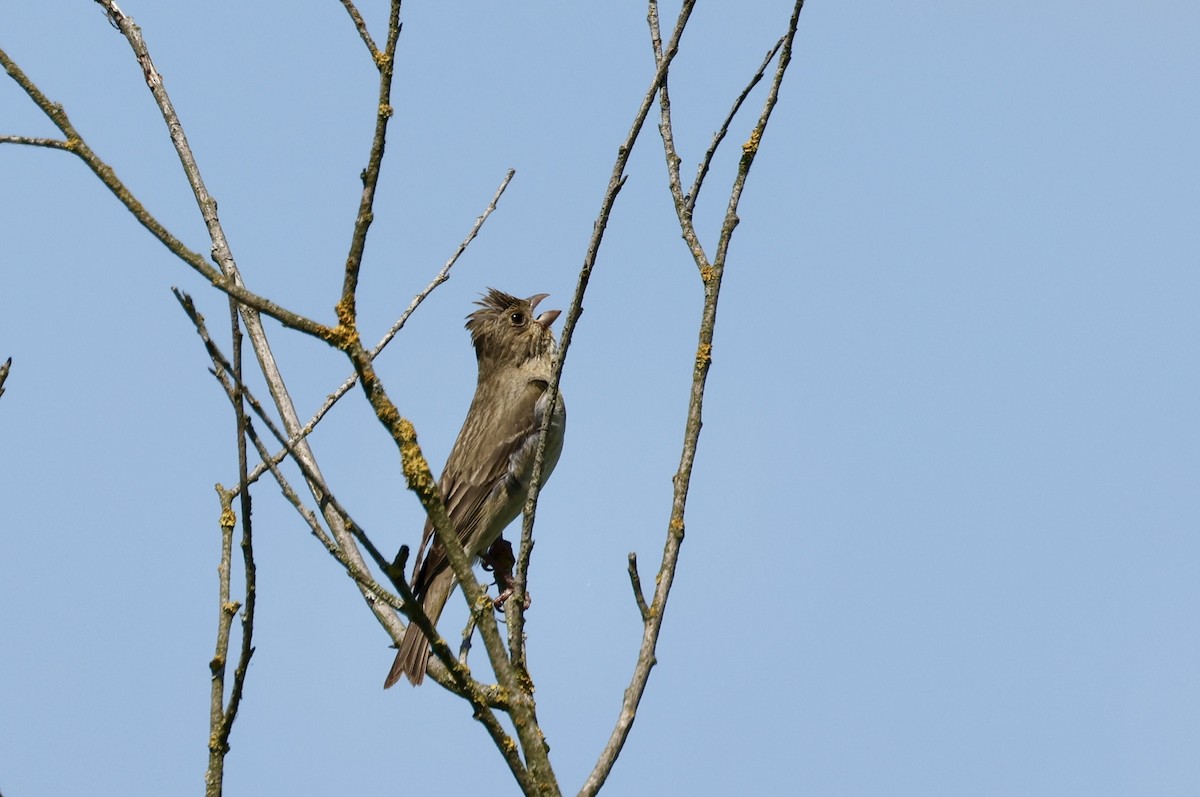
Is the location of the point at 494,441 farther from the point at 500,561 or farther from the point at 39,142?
the point at 39,142

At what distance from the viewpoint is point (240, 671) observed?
12.3 ft

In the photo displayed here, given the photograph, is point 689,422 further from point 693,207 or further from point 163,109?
point 163,109

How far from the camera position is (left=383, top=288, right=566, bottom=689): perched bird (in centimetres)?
793

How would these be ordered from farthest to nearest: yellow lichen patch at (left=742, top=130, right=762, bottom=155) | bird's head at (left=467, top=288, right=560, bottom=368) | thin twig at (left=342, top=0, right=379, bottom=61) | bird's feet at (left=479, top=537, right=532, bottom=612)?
bird's head at (left=467, top=288, right=560, bottom=368), bird's feet at (left=479, top=537, right=532, bottom=612), yellow lichen patch at (left=742, top=130, right=762, bottom=155), thin twig at (left=342, top=0, right=379, bottom=61)

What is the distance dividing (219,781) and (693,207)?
2.46m

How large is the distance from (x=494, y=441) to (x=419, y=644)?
2.59 metres

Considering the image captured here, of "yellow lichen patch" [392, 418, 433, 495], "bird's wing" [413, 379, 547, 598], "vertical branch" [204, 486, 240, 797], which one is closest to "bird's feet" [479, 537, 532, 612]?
"bird's wing" [413, 379, 547, 598]

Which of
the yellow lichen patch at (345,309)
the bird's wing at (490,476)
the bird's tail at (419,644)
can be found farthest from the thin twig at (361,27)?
the bird's wing at (490,476)

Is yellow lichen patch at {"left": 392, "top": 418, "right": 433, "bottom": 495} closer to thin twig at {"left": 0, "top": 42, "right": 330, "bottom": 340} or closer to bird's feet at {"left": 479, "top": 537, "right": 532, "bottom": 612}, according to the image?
thin twig at {"left": 0, "top": 42, "right": 330, "bottom": 340}

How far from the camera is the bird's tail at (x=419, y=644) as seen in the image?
6.70 meters

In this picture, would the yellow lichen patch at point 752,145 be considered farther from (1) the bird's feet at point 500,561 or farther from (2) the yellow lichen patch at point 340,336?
(1) the bird's feet at point 500,561

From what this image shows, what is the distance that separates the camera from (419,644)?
674 centimetres

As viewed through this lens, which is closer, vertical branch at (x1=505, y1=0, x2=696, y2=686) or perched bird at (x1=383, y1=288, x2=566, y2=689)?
vertical branch at (x1=505, y1=0, x2=696, y2=686)

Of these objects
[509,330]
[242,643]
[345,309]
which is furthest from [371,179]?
[509,330]
